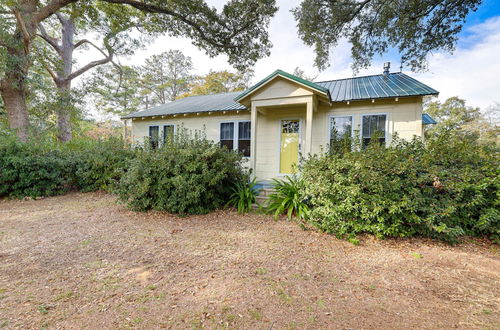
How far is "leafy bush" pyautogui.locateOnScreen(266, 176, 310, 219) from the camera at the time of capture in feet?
16.4

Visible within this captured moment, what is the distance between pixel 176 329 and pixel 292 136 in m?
7.08

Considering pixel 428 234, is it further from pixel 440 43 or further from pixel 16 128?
pixel 16 128

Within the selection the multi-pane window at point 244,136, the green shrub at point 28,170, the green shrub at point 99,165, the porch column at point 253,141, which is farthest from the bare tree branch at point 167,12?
the green shrub at point 28,170

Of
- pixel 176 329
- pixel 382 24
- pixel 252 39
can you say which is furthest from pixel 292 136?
pixel 176 329

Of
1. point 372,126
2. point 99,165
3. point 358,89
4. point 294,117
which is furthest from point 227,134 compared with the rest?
point 372,126

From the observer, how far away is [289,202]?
5434mm

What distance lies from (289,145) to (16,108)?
1251 cm

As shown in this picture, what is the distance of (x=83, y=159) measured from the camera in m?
8.00

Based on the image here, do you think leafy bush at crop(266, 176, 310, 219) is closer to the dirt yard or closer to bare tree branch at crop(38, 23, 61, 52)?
the dirt yard

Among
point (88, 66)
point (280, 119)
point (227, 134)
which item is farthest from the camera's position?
point (88, 66)

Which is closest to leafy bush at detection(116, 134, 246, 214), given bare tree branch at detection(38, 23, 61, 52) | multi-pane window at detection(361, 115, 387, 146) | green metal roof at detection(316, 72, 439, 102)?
multi-pane window at detection(361, 115, 387, 146)

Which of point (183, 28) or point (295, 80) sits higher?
point (183, 28)

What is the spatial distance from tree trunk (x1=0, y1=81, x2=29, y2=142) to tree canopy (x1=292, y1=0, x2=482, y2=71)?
501 inches

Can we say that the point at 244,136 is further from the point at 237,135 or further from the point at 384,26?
the point at 384,26
